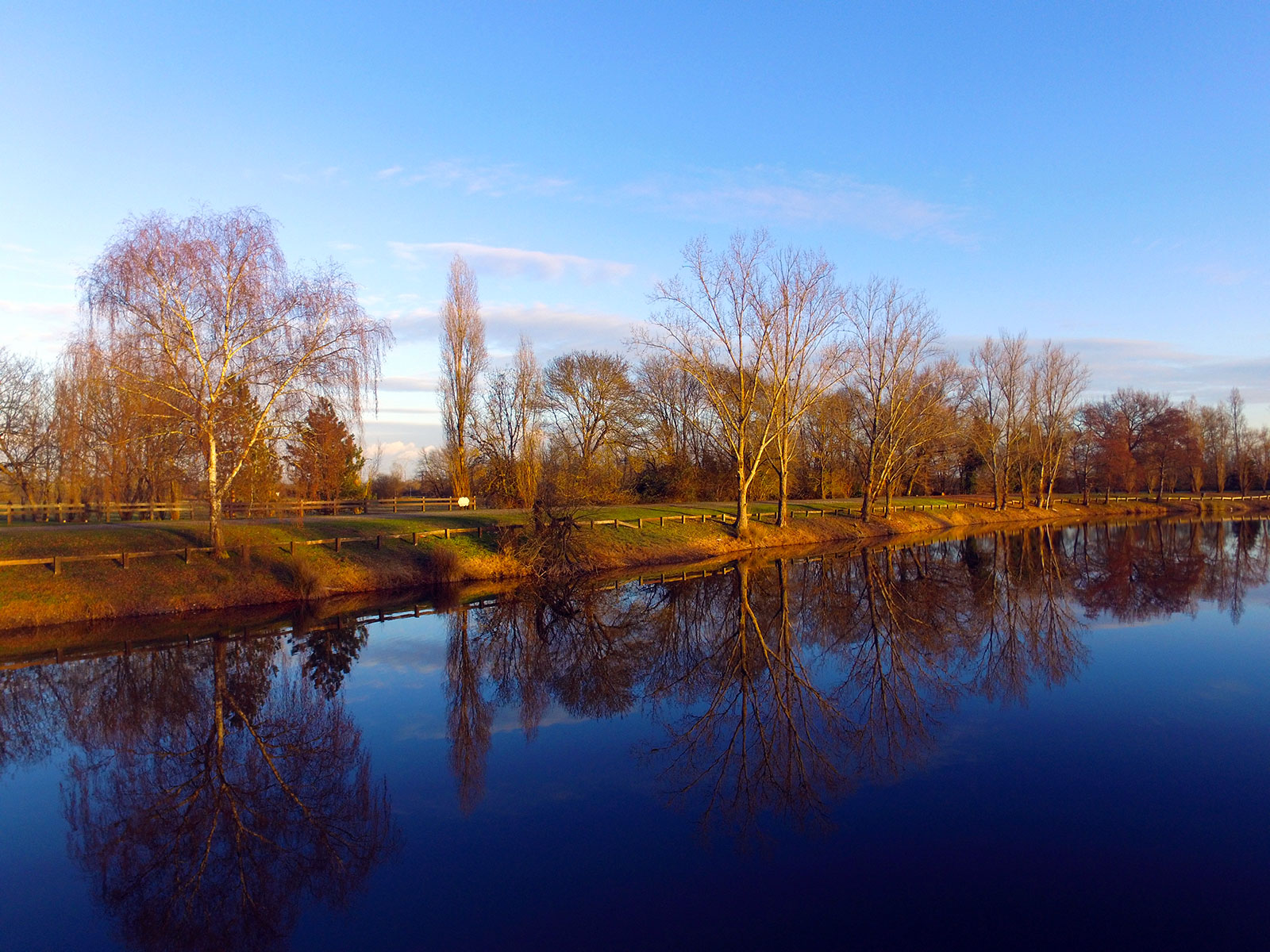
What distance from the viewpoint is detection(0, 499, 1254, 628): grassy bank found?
57.9 ft

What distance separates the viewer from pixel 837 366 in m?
34.2

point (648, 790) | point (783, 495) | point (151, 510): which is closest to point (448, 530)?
point (151, 510)

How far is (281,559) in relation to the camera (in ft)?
70.3

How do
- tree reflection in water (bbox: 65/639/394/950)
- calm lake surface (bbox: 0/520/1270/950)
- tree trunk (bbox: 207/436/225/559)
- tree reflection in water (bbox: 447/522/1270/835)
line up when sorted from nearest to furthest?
calm lake surface (bbox: 0/520/1270/950) < tree reflection in water (bbox: 65/639/394/950) < tree reflection in water (bbox: 447/522/1270/835) < tree trunk (bbox: 207/436/225/559)

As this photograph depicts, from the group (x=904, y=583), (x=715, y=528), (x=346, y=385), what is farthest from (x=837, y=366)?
(x=346, y=385)

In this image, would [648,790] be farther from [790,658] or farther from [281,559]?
[281,559]

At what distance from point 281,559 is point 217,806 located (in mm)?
14801

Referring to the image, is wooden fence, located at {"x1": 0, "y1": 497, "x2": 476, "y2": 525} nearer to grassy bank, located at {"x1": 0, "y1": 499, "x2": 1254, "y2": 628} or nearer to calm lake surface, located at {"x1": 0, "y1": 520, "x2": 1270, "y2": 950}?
grassy bank, located at {"x1": 0, "y1": 499, "x2": 1254, "y2": 628}

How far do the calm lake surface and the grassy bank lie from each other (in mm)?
3711

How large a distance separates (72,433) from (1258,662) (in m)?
27.0

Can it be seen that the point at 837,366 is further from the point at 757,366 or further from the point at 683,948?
the point at 683,948

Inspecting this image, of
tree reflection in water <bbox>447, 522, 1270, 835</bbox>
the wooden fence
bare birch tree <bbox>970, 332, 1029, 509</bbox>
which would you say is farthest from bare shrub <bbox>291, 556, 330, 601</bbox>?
bare birch tree <bbox>970, 332, 1029, 509</bbox>

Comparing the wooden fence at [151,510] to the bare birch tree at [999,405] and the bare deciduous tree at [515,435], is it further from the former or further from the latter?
the bare birch tree at [999,405]

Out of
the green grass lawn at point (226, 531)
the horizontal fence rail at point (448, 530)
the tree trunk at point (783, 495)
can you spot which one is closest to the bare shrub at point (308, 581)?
the horizontal fence rail at point (448, 530)
